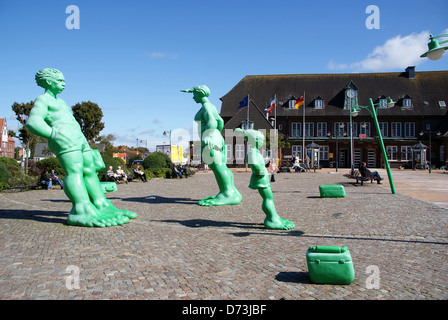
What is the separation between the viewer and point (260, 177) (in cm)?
694

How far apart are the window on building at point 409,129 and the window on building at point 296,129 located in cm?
1283

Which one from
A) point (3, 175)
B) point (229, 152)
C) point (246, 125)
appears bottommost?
point (3, 175)

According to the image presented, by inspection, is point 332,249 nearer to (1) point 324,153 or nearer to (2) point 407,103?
(1) point 324,153

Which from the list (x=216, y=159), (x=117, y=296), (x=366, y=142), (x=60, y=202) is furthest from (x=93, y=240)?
(x=366, y=142)

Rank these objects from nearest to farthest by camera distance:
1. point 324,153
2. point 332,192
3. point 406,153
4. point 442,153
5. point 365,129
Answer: point 332,192, point 442,153, point 406,153, point 324,153, point 365,129

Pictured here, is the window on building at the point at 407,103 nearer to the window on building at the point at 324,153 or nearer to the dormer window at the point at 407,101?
the dormer window at the point at 407,101

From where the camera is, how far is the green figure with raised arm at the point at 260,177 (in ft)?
22.5

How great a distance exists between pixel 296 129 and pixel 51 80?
39032mm

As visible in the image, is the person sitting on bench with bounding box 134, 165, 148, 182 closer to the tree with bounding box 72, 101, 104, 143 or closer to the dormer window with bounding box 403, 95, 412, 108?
the tree with bounding box 72, 101, 104, 143

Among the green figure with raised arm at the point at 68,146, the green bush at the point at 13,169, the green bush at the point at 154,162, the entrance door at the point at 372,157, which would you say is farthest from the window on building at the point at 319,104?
the green figure with raised arm at the point at 68,146

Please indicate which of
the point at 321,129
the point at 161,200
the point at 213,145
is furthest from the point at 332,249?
the point at 321,129

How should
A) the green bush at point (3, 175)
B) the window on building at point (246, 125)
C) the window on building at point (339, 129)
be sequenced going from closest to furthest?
the green bush at point (3, 175)
the window on building at point (246, 125)
the window on building at point (339, 129)

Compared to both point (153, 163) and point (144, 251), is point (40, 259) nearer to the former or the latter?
point (144, 251)
